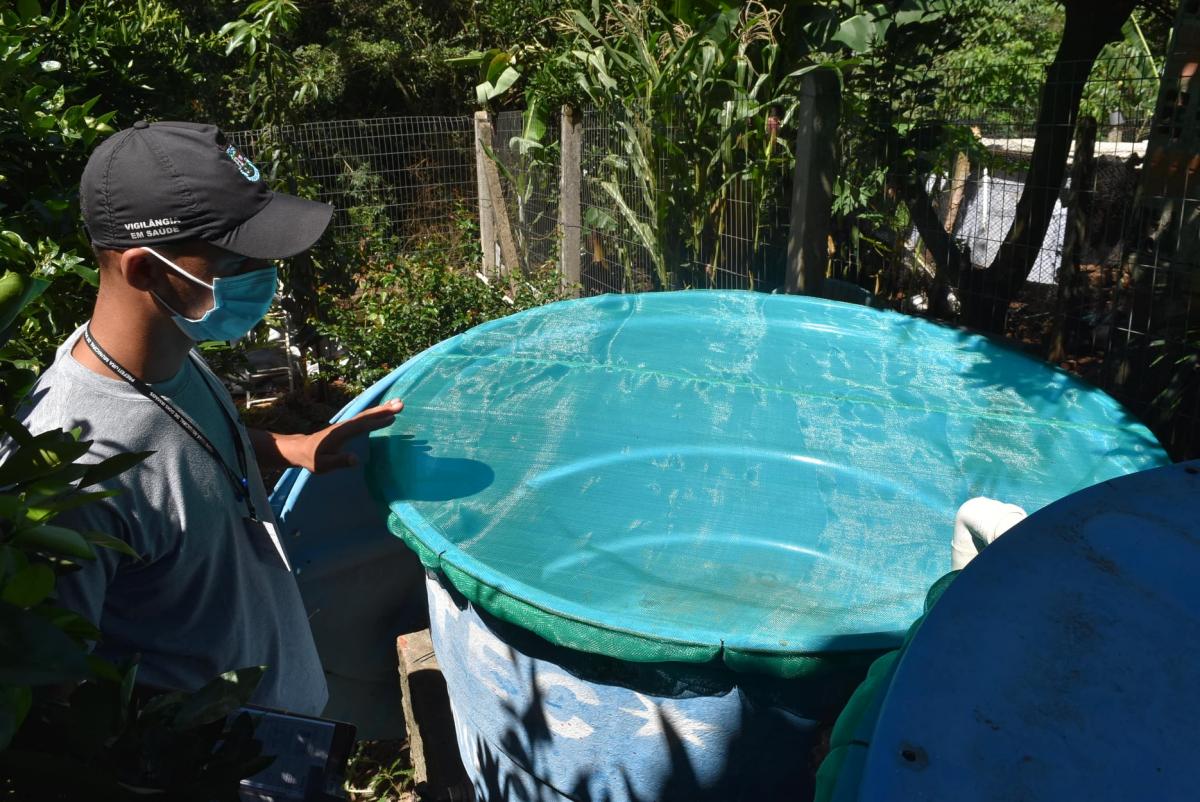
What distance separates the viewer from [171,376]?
1.66 meters

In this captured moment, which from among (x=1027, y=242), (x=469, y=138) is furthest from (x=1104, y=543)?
(x=469, y=138)

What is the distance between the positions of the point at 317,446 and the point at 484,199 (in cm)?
584

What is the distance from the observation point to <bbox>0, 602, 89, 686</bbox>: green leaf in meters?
0.71

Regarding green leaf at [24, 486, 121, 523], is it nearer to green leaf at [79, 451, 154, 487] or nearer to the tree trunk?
green leaf at [79, 451, 154, 487]

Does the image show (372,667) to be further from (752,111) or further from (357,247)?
(357,247)

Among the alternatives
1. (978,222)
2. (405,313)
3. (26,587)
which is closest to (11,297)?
(26,587)

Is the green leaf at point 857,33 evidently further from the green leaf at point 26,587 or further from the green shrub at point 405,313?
the green leaf at point 26,587

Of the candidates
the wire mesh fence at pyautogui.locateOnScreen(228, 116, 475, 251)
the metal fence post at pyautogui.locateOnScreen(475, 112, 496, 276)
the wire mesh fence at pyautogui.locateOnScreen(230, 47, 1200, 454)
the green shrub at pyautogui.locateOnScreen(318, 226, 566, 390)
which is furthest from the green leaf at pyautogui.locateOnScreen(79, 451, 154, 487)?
the metal fence post at pyautogui.locateOnScreen(475, 112, 496, 276)

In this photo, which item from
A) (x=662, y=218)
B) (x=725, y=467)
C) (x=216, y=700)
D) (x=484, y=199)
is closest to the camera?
(x=216, y=700)

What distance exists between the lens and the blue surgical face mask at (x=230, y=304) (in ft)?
5.40

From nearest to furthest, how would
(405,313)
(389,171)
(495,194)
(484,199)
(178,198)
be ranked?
(178,198), (405,313), (389,171), (495,194), (484,199)

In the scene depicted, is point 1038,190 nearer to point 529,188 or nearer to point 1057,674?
point 1057,674

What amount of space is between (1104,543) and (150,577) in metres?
1.40

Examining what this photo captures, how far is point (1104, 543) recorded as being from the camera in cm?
105
